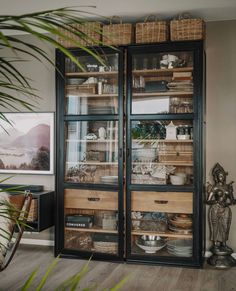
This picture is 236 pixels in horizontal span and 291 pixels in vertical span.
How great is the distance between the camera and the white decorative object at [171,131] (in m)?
3.73

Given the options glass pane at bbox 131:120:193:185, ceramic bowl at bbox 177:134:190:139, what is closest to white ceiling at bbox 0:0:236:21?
glass pane at bbox 131:120:193:185

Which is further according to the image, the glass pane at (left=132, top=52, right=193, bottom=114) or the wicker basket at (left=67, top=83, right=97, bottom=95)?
the wicker basket at (left=67, top=83, right=97, bottom=95)

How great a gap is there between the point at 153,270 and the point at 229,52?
2357 mm

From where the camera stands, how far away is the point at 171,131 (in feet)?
12.3

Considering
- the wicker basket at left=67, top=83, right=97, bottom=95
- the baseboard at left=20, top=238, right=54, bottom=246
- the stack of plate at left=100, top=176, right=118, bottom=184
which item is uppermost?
the wicker basket at left=67, top=83, right=97, bottom=95

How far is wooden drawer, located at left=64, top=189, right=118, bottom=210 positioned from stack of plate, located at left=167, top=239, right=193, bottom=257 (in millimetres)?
668

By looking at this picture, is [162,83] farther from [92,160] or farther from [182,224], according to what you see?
[182,224]

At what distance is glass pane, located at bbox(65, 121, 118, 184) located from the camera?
12.9ft

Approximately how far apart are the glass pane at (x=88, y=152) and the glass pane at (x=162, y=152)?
31 centimetres

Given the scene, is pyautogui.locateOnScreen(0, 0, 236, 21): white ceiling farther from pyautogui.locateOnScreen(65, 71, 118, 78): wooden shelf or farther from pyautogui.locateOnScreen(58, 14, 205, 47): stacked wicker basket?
pyautogui.locateOnScreen(65, 71, 118, 78): wooden shelf

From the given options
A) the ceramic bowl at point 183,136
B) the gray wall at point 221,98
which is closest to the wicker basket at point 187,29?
the gray wall at point 221,98

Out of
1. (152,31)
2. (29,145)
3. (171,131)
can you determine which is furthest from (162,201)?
(29,145)

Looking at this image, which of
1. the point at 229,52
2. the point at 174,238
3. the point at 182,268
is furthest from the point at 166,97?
the point at 182,268

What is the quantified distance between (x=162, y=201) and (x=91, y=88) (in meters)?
1.40
